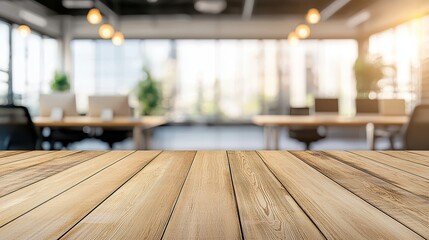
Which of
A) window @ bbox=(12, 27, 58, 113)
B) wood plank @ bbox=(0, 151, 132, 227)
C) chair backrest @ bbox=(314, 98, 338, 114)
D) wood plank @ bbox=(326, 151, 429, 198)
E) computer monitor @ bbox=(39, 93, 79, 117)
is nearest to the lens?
wood plank @ bbox=(0, 151, 132, 227)

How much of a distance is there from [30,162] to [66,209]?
2.22ft

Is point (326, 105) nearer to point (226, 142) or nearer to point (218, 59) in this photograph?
point (226, 142)

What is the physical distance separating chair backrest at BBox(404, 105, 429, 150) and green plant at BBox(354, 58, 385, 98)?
5.67 meters

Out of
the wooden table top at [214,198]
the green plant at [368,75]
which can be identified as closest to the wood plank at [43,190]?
the wooden table top at [214,198]

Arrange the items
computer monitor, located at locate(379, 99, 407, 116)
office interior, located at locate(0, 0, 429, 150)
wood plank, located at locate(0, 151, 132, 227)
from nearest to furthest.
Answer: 1. wood plank, located at locate(0, 151, 132, 227)
2. computer monitor, located at locate(379, 99, 407, 116)
3. office interior, located at locate(0, 0, 429, 150)

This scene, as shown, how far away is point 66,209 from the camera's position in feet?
2.59

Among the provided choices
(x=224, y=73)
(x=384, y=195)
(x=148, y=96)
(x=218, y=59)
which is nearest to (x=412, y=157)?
(x=384, y=195)

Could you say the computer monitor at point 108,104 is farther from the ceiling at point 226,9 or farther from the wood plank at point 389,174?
Answer: the ceiling at point 226,9

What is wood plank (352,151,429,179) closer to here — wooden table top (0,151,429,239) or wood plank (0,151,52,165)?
wooden table top (0,151,429,239)

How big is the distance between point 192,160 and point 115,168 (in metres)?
0.30

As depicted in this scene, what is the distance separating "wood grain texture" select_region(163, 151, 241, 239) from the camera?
65 cm

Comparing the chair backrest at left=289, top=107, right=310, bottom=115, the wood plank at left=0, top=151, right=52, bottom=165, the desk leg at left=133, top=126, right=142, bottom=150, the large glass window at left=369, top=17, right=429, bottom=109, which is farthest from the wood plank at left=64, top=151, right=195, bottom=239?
the large glass window at left=369, top=17, right=429, bottom=109

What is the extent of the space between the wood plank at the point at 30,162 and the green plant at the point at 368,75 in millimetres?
7855

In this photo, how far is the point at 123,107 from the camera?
15.9ft
